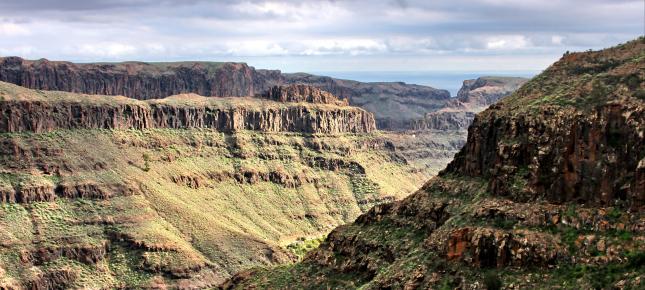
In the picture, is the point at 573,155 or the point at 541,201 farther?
the point at 541,201

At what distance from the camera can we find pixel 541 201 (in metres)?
99.8

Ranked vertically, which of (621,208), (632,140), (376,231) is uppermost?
(632,140)

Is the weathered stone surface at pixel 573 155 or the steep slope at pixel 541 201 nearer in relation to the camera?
the steep slope at pixel 541 201

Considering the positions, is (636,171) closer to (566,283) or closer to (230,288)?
(566,283)

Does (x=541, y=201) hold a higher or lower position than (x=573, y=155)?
lower

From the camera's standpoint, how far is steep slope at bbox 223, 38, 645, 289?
9306cm

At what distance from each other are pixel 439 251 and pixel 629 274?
849 inches

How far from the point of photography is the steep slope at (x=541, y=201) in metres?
93.1

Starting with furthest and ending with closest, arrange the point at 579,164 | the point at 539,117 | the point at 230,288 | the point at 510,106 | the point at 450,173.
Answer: the point at 230,288 < the point at 450,173 < the point at 510,106 < the point at 539,117 < the point at 579,164

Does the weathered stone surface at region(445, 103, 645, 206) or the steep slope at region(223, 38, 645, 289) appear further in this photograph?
the weathered stone surface at region(445, 103, 645, 206)

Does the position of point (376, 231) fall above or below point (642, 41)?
below

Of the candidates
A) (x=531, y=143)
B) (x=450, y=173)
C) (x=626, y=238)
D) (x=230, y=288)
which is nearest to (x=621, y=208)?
(x=626, y=238)

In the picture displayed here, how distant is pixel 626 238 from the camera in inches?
3595

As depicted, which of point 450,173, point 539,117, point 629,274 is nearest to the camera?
point 629,274
